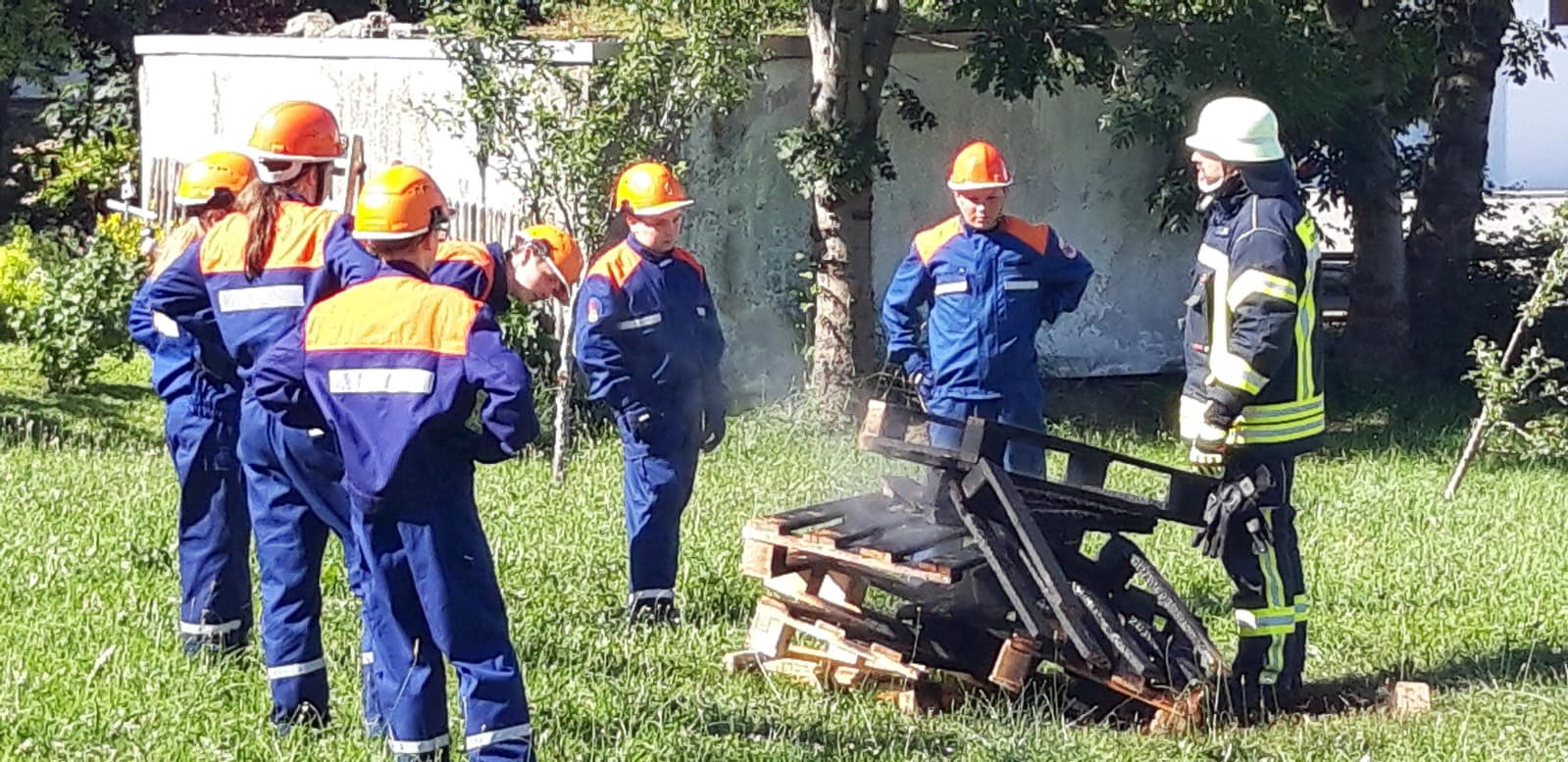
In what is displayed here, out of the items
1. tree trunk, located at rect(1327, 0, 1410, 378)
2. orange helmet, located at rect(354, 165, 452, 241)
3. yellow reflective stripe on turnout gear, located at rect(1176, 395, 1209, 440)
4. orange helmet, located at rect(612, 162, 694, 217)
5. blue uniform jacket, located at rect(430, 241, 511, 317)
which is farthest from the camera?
tree trunk, located at rect(1327, 0, 1410, 378)

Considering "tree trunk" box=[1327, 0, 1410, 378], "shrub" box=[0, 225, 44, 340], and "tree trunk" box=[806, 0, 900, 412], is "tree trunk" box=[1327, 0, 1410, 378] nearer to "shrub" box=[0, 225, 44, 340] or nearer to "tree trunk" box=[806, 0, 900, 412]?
"tree trunk" box=[806, 0, 900, 412]

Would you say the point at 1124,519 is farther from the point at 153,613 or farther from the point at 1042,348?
the point at 1042,348

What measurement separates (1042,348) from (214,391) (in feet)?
31.2

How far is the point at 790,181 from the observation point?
48.2 ft

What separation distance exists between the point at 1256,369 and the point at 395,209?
3053 millimetres

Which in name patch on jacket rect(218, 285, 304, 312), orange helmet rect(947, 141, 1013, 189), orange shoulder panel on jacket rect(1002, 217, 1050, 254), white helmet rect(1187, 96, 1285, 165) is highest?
white helmet rect(1187, 96, 1285, 165)

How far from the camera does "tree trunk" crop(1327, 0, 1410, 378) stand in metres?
15.9

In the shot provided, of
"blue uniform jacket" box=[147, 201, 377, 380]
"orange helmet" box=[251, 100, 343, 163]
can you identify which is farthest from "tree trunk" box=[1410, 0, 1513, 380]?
"blue uniform jacket" box=[147, 201, 377, 380]

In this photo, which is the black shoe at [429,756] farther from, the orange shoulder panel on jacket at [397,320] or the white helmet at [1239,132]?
the white helmet at [1239,132]

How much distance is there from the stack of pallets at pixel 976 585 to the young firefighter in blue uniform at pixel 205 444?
179 cm

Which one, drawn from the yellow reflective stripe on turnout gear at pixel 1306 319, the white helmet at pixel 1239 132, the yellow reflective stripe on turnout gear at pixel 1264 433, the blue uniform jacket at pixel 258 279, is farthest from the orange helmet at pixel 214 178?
the yellow reflective stripe on turnout gear at pixel 1306 319

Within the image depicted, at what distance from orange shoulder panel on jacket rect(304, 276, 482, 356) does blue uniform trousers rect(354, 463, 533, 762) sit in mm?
376

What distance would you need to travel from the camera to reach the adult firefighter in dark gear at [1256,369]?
7254 mm

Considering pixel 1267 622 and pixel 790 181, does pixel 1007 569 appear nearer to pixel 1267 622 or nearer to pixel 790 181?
pixel 1267 622
